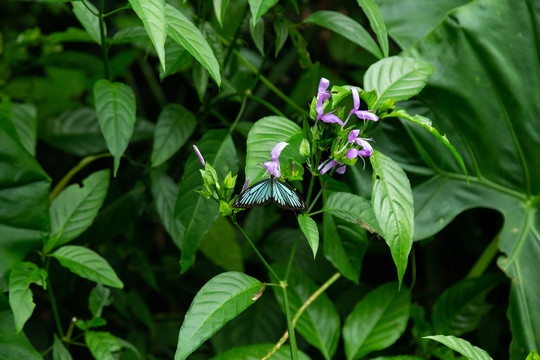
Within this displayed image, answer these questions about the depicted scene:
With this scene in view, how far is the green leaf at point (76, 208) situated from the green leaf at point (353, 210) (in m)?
0.53

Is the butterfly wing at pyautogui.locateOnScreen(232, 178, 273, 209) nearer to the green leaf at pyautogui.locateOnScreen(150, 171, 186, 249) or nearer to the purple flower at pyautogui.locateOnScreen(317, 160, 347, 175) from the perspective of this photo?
the purple flower at pyautogui.locateOnScreen(317, 160, 347, 175)

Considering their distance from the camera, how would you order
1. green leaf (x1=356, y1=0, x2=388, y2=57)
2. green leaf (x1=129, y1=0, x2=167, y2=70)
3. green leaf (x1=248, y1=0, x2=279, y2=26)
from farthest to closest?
green leaf (x1=356, y1=0, x2=388, y2=57) → green leaf (x1=248, y1=0, x2=279, y2=26) → green leaf (x1=129, y1=0, x2=167, y2=70)

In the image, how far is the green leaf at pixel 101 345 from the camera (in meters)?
1.00

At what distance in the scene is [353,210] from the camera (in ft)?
2.82

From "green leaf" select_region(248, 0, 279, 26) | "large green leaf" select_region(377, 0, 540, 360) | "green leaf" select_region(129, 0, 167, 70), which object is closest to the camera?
"green leaf" select_region(129, 0, 167, 70)

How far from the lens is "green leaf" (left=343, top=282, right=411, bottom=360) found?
1127mm

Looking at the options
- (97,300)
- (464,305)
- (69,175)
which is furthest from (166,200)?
(464,305)

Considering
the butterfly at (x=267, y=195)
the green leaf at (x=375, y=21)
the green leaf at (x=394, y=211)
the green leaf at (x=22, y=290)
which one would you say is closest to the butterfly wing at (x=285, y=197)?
the butterfly at (x=267, y=195)

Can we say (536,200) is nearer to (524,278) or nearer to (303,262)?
(524,278)

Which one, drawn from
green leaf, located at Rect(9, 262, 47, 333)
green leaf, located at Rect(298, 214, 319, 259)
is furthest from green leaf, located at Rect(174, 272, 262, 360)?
→ green leaf, located at Rect(9, 262, 47, 333)

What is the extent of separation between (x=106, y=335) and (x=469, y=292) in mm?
837

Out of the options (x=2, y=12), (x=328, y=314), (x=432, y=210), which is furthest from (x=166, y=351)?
(x=2, y=12)

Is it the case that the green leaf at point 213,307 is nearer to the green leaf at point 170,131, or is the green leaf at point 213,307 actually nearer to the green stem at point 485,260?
the green leaf at point 170,131

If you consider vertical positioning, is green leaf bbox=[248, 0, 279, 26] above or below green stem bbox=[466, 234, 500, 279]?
above
